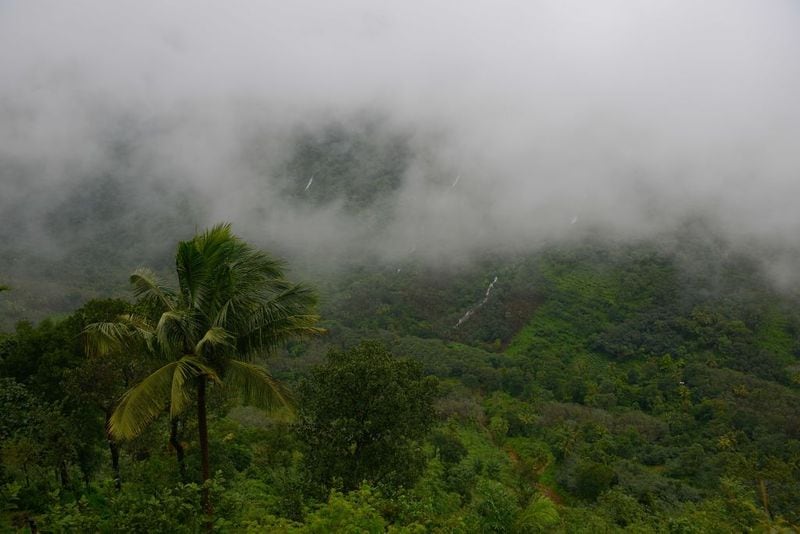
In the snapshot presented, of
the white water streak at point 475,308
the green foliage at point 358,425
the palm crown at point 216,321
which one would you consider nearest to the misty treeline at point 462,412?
the green foliage at point 358,425

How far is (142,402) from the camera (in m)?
7.81

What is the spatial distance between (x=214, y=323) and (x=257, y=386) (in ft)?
4.07

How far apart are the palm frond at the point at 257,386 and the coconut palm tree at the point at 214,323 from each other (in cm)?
2

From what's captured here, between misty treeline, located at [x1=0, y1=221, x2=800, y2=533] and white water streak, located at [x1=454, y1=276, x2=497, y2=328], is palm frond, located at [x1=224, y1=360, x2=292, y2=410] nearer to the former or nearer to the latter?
misty treeline, located at [x1=0, y1=221, x2=800, y2=533]

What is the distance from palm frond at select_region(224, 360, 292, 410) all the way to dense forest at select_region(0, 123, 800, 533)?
1.9 inches

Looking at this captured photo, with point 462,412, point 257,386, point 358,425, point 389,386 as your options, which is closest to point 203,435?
point 257,386

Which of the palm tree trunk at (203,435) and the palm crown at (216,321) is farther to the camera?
the palm tree trunk at (203,435)

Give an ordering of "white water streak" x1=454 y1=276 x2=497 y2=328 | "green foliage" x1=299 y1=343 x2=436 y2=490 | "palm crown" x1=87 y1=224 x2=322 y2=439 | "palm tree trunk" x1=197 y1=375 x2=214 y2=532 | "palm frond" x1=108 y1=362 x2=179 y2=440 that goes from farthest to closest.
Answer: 1. "white water streak" x1=454 y1=276 x2=497 y2=328
2. "green foliage" x1=299 y1=343 x2=436 y2=490
3. "palm tree trunk" x1=197 y1=375 x2=214 y2=532
4. "palm crown" x1=87 y1=224 x2=322 y2=439
5. "palm frond" x1=108 y1=362 x2=179 y2=440

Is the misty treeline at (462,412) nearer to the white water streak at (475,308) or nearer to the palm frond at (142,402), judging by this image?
the palm frond at (142,402)

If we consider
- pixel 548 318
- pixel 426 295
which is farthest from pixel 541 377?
pixel 426 295

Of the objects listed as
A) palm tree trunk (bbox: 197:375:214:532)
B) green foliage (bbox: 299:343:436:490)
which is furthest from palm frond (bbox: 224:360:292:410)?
green foliage (bbox: 299:343:436:490)

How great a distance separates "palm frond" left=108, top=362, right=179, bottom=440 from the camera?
24.8 ft

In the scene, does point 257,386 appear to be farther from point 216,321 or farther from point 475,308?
point 475,308

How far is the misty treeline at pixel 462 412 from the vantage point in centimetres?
956
